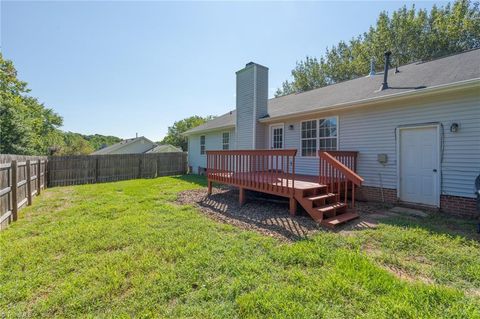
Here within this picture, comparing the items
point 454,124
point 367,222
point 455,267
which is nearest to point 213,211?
point 367,222

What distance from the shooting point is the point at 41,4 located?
283 inches

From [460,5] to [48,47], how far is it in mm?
25020

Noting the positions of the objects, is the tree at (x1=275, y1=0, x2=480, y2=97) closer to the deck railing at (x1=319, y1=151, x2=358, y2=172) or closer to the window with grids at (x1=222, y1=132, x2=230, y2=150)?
the window with grids at (x1=222, y1=132, x2=230, y2=150)

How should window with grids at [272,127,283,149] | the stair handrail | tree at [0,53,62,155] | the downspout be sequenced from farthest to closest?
tree at [0,53,62,155]
the downspout
window with grids at [272,127,283,149]
the stair handrail

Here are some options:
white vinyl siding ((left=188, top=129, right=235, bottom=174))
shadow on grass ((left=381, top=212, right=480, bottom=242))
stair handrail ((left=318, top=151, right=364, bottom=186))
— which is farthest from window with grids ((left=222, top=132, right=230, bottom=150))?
shadow on grass ((left=381, top=212, right=480, bottom=242))

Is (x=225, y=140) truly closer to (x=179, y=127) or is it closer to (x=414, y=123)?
(x=414, y=123)

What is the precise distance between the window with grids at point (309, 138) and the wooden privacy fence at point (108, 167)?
10175mm

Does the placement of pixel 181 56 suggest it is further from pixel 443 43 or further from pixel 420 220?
pixel 443 43

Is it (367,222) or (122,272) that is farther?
(367,222)

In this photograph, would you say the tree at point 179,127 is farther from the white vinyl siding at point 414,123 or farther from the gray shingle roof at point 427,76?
the white vinyl siding at point 414,123

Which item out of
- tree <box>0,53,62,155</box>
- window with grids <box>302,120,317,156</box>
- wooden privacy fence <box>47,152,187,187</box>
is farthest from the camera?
tree <box>0,53,62,155</box>

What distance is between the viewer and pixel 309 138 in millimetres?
8547

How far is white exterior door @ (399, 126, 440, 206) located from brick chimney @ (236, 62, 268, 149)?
5398 mm

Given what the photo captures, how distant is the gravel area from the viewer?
14.6 ft
